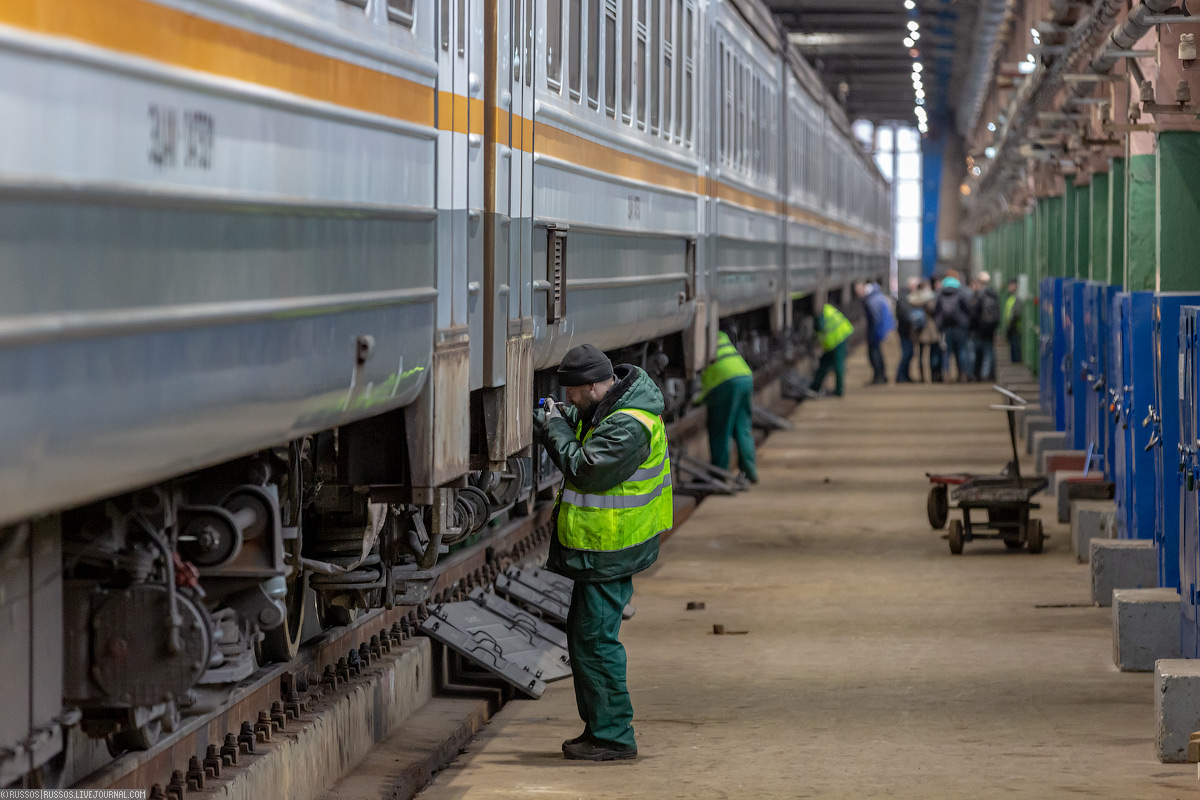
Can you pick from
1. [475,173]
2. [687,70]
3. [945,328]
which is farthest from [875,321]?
[475,173]

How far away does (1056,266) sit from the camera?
23062 mm

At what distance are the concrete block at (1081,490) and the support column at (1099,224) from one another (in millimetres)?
2314

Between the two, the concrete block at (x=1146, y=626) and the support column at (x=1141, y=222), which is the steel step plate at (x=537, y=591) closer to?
the concrete block at (x=1146, y=626)

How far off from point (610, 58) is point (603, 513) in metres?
2.94

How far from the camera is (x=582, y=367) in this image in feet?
24.7

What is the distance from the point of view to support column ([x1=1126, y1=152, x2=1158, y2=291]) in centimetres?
1156

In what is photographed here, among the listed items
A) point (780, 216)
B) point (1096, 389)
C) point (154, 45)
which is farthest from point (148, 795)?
point (780, 216)

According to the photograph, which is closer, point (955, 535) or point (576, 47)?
point (576, 47)

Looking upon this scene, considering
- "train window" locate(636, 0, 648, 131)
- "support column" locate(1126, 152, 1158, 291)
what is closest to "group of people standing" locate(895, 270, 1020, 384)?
"support column" locate(1126, 152, 1158, 291)

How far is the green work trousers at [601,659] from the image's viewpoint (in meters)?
7.50

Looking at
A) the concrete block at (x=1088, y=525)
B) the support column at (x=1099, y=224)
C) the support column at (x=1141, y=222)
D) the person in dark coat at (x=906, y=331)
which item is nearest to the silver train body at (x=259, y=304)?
the support column at (x=1141, y=222)

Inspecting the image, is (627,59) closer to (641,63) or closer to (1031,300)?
(641,63)

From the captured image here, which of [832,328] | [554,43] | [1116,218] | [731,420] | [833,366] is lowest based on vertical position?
[731,420]

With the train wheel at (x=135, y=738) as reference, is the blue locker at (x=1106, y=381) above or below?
above
